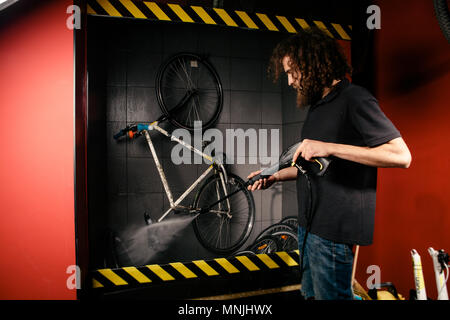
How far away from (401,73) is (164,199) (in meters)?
2.53

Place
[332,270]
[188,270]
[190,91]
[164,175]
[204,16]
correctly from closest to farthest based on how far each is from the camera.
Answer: [332,270] → [204,16] → [188,270] → [164,175] → [190,91]

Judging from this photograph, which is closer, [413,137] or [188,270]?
[413,137]

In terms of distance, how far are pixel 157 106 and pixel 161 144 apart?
1.42ft

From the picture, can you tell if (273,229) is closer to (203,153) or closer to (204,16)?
(203,153)

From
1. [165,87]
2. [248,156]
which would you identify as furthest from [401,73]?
[165,87]

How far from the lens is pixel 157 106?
281 cm

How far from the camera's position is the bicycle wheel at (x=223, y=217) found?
2.80 m

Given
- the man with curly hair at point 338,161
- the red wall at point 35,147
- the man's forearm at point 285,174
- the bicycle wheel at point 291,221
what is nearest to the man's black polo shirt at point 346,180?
the man with curly hair at point 338,161

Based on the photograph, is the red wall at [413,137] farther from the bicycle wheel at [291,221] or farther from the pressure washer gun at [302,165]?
the pressure washer gun at [302,165]

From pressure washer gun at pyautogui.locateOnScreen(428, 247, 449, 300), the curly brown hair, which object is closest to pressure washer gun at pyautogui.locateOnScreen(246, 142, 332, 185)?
the curly brown hair

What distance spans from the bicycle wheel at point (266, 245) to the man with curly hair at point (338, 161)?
148 centimetres

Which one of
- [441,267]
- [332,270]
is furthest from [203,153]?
[441,267]

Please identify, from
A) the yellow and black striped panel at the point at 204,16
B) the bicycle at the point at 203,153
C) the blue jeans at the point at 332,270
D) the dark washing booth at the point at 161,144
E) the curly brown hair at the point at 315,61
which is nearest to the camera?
the blue jeans at the point at 332,270
